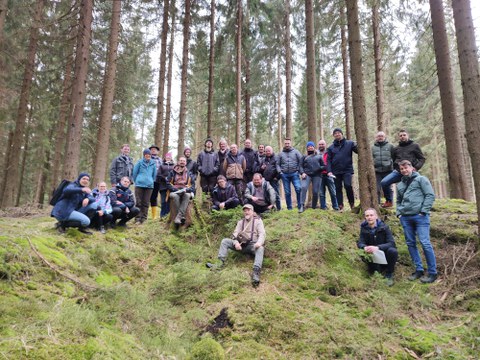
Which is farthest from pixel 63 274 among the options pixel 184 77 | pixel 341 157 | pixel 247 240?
pixel 184 77

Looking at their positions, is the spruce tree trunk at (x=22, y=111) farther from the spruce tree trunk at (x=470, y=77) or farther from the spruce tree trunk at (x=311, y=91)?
the spruce tree trunk at (x=470, y=77)

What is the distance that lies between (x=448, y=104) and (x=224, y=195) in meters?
7.52

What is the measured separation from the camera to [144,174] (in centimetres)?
852

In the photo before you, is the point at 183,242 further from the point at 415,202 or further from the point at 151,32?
the point at 151,32

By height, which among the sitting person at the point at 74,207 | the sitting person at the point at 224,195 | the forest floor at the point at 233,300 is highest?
the sitting person at the point at 224,195

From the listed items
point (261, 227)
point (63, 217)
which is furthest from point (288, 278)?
point (63, 217)

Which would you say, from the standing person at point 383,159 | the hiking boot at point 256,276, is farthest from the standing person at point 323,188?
the hiking boot at point 256,276

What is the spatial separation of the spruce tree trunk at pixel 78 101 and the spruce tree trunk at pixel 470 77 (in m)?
9.65

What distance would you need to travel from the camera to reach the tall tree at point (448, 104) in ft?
30.3

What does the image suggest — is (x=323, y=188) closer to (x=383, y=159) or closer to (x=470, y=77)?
(x=383, y=159)

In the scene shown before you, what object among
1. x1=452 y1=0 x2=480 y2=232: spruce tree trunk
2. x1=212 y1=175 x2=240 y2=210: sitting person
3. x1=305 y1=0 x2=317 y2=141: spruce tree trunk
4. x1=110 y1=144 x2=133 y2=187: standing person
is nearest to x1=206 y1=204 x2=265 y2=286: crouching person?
x1=212 y1=175 x2=240 y2=210: sitting person

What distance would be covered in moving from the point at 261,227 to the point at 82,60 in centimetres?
733

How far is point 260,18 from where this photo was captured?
55.0 feet

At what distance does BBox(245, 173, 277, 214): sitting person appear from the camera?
8.14 m
